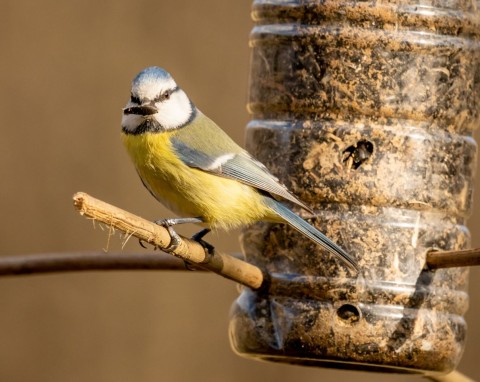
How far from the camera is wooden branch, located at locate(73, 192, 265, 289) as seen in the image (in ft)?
9.89

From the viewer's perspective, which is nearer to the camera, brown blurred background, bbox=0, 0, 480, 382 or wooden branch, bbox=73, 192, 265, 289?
wooden branch, bbox=73, 192, 265, 289

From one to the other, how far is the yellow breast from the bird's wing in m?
0.02

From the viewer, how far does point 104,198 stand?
23.4ft

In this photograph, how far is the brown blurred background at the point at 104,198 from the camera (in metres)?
7.19

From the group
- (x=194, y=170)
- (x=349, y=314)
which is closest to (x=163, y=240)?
(x=194, y=170)

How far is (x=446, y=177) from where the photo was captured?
13.2 ft

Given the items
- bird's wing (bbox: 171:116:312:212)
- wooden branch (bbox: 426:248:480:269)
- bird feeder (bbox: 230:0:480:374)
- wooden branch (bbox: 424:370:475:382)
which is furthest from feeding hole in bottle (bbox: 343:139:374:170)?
wooden branch (bbox: 424:370:475:382)

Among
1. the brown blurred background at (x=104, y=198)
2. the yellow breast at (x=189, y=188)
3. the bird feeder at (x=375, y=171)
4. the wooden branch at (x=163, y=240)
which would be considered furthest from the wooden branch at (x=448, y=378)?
the brown blurred background at (x=104, y=198)

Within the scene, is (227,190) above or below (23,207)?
above

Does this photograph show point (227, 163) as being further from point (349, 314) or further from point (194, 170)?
point (349, 314)

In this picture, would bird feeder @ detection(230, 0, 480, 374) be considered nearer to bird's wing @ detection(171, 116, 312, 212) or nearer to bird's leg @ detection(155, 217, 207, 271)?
bird's wing @ detection(171, 116, 312, 212)

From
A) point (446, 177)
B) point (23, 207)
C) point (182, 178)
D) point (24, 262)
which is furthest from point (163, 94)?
point (23, 207)

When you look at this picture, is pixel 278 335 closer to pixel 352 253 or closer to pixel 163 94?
pixel 352 253

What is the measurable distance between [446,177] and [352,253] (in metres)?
0.39
